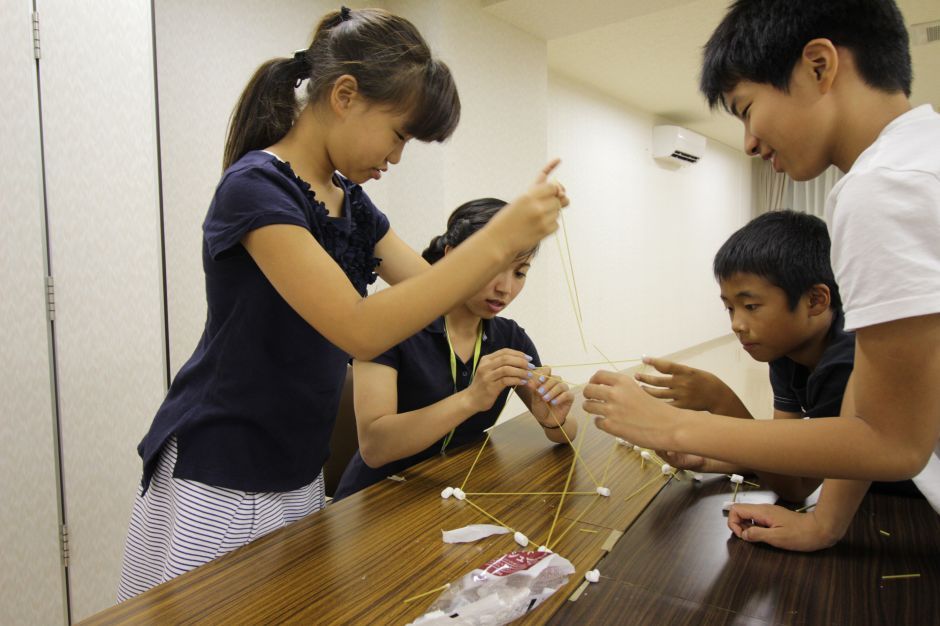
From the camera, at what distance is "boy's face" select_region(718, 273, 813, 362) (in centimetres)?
121

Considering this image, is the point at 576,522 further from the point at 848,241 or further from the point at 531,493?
the point at 848,241

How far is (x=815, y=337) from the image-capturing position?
123 cm

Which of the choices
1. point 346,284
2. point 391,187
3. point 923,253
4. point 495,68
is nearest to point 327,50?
point 346,284

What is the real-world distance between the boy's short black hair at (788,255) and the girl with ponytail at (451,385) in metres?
0.44

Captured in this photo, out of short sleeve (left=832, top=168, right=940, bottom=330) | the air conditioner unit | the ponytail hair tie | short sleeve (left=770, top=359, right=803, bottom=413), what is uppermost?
the air conditioner unit

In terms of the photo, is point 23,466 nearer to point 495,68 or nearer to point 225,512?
point 225,512

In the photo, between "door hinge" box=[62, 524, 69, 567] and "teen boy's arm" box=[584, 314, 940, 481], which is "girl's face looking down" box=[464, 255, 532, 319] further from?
"door hinge" box=[62, 524, 69, 567]

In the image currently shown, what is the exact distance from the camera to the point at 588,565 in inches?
30.4

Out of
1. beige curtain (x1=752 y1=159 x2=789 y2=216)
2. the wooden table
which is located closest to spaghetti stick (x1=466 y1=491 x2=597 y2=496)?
the wooden table

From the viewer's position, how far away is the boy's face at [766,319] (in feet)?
3.96

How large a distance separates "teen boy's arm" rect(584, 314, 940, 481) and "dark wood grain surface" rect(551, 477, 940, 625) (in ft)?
0.43

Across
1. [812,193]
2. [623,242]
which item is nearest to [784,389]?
[623,242]

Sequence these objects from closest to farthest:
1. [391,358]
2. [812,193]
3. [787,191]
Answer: [391,358]
[812,193]
[787,191]

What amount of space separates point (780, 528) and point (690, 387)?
1.40 feet
